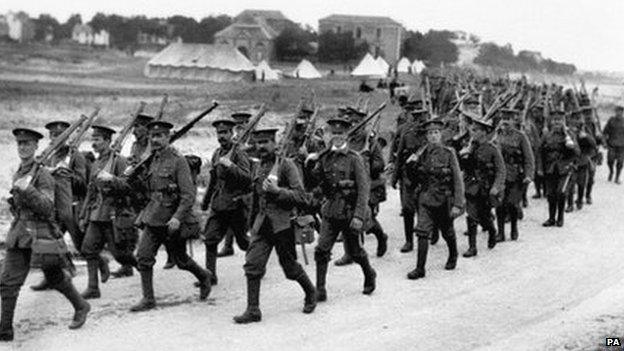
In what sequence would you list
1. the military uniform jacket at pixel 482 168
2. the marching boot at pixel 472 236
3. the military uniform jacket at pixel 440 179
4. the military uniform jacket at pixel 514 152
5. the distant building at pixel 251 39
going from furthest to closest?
the distant building at pixel 251 39
the military uniform jacket at pixel 514 152
the military uniform jacket at pixel 482 168
the marching boot at pixel 472 236
the military uniform jacket at pixel 440 179

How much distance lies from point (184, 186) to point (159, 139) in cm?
54

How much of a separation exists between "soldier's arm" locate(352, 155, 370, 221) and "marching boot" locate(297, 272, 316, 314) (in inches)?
34.9

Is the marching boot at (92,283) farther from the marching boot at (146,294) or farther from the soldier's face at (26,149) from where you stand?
the soldier's face at (26,149)

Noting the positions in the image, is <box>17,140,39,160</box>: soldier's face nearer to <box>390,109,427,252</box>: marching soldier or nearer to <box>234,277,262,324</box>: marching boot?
<box>234,277,262,324</box>: marching boot

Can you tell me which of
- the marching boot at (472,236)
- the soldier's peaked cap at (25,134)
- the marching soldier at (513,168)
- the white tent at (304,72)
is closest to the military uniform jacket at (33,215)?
the soldier's peaked cap at (25,134)

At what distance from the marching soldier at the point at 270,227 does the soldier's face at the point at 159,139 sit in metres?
0.91

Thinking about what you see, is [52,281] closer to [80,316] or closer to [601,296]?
[80,316]

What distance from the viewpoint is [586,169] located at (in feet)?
50.0

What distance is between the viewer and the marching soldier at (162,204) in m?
8.15

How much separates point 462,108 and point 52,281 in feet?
27.0

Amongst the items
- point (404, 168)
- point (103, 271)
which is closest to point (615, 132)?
point (404, 168)

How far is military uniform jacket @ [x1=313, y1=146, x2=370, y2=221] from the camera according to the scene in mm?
8703

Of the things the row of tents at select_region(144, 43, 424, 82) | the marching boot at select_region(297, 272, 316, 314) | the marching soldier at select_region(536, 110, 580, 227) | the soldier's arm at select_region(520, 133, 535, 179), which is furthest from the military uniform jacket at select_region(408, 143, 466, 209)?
the row of tents at select_region(144, 43, 424, 82)

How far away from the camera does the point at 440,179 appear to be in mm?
9906
